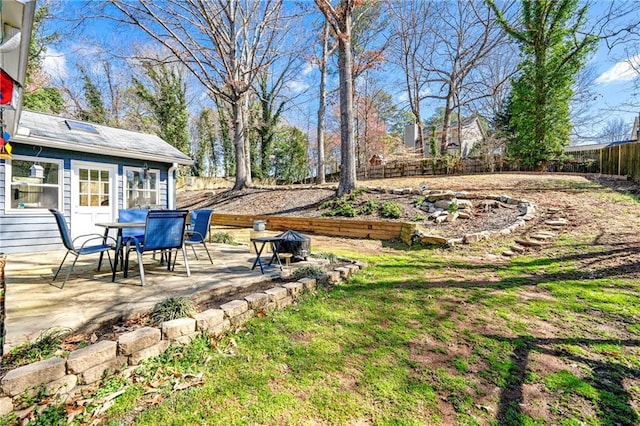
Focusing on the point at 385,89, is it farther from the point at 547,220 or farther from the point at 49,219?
the point at 49,219

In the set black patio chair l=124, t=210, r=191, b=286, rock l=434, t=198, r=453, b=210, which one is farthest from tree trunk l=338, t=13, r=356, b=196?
black patio chair l=124, t=210, r=191, b=286

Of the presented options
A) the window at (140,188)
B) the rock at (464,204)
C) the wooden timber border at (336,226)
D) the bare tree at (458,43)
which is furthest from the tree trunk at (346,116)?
the bare tree at (458,43)

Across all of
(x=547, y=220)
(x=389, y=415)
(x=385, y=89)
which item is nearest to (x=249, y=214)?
(x=547, y=220)

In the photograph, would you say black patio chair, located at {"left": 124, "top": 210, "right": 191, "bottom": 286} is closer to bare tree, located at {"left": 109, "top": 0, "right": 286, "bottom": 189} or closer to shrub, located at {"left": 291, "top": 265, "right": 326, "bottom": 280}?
shrub, located at {"left": 291, "top": 265, "right": 326, "bottom": 280}

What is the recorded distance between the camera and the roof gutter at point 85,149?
5.80 m

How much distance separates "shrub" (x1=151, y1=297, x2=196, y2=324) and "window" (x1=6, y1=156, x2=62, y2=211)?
5856 mm

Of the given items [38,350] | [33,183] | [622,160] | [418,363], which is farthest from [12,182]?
[622,160]

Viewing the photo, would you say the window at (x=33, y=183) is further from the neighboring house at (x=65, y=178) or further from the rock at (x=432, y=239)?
the rock at (x=432, y=239)

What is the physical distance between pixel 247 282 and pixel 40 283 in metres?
2.49

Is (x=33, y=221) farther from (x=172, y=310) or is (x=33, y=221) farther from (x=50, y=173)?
(x=172, y=310)

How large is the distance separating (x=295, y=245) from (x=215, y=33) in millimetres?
9960

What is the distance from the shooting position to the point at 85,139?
692cm

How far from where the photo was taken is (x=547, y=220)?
5.96 meters

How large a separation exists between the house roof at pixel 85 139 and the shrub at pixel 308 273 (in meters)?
6.24
